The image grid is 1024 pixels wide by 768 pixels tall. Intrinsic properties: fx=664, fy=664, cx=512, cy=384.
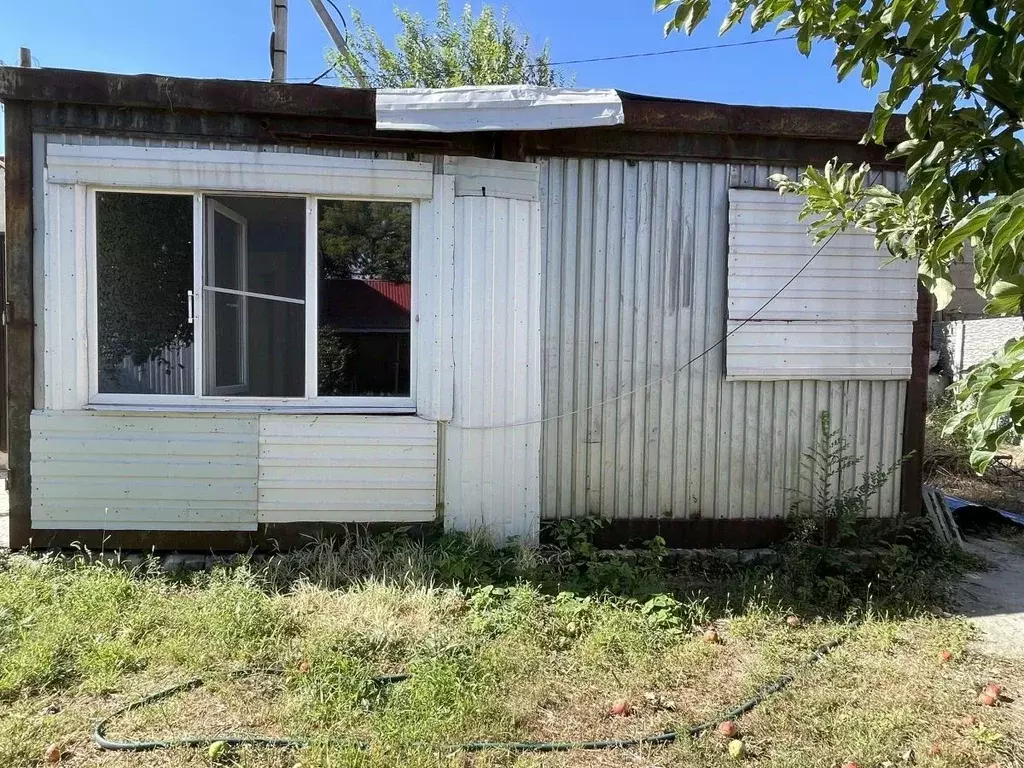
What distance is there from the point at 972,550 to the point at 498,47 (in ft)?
53.3

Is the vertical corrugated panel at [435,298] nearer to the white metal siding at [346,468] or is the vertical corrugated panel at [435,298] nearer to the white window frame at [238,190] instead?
the white window frame at [238,190]

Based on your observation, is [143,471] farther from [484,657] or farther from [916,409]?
[916,409]

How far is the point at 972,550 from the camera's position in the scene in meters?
5.06

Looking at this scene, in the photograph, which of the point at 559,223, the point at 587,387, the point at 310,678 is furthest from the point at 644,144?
the point at 310,678

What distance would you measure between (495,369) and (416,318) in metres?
0.61

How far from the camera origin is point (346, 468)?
423cm

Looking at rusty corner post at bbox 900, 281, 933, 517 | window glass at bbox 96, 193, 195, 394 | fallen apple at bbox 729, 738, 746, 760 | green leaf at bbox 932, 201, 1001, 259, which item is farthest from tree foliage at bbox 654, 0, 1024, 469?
window glass at bbox 96, 193, 195, 394

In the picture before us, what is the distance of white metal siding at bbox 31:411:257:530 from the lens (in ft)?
13.4

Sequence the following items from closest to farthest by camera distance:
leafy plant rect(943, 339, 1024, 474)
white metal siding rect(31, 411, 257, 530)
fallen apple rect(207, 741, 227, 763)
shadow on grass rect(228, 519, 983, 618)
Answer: leafy plant rect(943, 339, 1024, 474) < fallen apple rect(207, 741, 227, 763) < shadow on grass rect(228, 519, 983, 618) < white metal siding rect(31, 411, 257, 530)

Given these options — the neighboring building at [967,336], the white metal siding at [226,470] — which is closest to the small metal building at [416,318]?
the white metal siding at [226,470]

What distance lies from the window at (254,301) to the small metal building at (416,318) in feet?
0.05

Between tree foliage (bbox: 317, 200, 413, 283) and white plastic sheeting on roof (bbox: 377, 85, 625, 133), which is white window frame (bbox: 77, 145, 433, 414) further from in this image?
white plastic sheeting on roof (bbox: 377, 85, 625, 133)

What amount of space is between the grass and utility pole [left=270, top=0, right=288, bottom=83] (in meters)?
5.57

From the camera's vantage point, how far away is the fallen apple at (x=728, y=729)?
8.43ft
